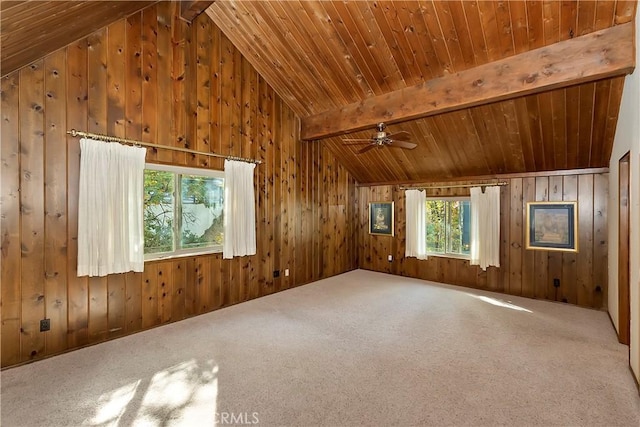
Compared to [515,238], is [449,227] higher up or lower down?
higher up

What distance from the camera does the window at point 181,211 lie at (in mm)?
3791

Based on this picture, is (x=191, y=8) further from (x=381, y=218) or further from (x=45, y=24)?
(x=381, y=218)

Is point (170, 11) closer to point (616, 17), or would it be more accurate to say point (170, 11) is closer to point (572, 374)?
point (616, 17)

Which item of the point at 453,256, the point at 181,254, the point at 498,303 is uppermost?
the point at 181,254

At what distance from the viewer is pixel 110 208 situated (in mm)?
3236

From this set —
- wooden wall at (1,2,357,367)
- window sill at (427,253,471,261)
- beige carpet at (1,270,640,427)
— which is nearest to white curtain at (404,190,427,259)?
window sill at (427,253,471,261)

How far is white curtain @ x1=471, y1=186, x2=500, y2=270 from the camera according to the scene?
17.2 feet

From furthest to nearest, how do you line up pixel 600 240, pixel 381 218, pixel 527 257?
pixel 381 218
pixel 527 257
pixel 600 240

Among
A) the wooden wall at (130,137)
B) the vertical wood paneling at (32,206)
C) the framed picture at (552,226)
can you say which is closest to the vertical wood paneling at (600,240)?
the framed picture at (552,226)

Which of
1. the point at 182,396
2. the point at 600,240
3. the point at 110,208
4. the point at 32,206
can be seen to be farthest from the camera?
the point at 600,240

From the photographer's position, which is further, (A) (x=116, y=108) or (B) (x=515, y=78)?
(A) (x=116, y=108)

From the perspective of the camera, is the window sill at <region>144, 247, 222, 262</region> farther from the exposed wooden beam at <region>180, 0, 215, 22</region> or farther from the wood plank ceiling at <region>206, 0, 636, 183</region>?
the exposed wooden beam at <region>180, 0, 215, 22</region>

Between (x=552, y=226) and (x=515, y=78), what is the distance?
2941 millimetres

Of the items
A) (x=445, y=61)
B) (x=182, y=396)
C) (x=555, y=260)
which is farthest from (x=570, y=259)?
(x=182, y=396)
